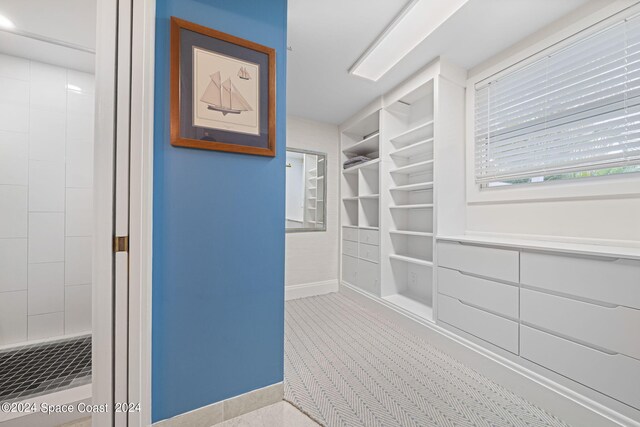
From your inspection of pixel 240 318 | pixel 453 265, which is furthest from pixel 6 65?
pixel 453 265

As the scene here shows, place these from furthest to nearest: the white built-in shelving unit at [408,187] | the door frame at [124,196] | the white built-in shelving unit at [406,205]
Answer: the white built-in shelving unit at [406,205]
the white built-in shelving unit at [408,187]
the door frame at [124,196]

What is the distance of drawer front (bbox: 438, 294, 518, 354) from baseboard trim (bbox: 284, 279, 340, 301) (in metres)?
1.71

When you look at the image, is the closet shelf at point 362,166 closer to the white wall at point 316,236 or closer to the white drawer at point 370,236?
the white wall at point 316,236

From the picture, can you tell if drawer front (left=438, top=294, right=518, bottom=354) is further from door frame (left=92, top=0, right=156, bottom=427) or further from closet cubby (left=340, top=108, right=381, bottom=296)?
door frame (left=92, top=0, right=156, bottom=427)

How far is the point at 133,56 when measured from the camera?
107 cm

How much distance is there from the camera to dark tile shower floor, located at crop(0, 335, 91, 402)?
4.41 ft

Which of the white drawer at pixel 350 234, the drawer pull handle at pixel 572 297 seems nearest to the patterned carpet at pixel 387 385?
the drawer pull handle at pixel 572 297

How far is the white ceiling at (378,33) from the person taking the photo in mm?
1532

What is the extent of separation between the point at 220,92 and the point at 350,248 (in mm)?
2527

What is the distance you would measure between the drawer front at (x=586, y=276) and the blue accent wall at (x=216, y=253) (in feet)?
4.88

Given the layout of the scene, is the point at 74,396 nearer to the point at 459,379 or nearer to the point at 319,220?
the point at 459,379

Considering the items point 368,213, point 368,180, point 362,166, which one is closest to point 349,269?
point 368,213

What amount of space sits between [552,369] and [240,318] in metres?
1.74

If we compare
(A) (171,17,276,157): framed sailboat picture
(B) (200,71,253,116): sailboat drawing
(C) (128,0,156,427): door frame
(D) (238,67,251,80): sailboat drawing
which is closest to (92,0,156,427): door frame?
(C) (128,0,156,427): door frame
